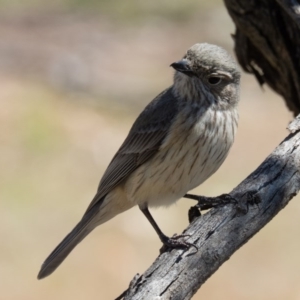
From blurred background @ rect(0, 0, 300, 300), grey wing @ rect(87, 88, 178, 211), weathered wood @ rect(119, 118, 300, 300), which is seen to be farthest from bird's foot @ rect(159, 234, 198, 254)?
blurred background @ rect(0, 0, 300, 300)

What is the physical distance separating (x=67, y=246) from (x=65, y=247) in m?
0.02

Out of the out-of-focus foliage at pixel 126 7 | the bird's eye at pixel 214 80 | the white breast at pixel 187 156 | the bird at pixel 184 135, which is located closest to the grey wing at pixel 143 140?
the bird at pixel 184 135

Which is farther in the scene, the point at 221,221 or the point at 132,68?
the point at 132,68

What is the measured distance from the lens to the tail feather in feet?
19.4

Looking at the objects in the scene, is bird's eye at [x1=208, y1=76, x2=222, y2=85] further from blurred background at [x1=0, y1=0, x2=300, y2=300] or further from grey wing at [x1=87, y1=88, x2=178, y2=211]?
blurred background at [x1=0, y1=0, x2=300, y2=300]

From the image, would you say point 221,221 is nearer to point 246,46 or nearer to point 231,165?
point 246,46

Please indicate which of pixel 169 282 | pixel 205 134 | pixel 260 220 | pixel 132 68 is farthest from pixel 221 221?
pixel 132 68

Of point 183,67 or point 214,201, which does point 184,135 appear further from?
point 214,201

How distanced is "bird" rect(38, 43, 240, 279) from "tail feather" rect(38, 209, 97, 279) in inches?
0.4

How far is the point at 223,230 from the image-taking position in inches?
174

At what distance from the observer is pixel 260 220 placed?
456 cm

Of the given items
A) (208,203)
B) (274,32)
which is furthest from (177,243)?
(274,32)

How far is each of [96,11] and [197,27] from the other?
223cm

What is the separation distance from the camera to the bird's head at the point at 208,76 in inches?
213
